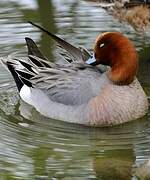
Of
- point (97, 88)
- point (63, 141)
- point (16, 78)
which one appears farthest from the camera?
point (16, 78)

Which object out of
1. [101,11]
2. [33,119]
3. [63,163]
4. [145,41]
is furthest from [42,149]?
[101,11]

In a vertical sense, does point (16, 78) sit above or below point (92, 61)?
below

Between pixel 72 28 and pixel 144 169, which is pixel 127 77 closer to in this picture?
pixel 144 169

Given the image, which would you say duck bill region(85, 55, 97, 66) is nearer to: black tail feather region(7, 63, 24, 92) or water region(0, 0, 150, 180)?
water region(0, 0, 150, 180)

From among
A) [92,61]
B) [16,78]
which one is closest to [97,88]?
[92,61]

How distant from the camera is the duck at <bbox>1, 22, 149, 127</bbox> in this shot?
7.48 m

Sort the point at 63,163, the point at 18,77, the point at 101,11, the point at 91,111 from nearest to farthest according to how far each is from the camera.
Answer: the point at 63,163 < the point at 91,111 < the point at 18,77 < the point at 101,11

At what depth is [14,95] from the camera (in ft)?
27.4

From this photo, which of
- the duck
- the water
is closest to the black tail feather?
the water

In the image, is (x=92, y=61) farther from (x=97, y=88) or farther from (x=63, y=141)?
(x=63, y=141)

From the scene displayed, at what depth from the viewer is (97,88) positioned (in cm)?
752

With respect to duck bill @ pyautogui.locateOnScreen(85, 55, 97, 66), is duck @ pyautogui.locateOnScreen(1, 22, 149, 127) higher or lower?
lower

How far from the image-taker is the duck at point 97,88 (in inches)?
295

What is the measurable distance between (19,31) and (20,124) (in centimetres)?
289
